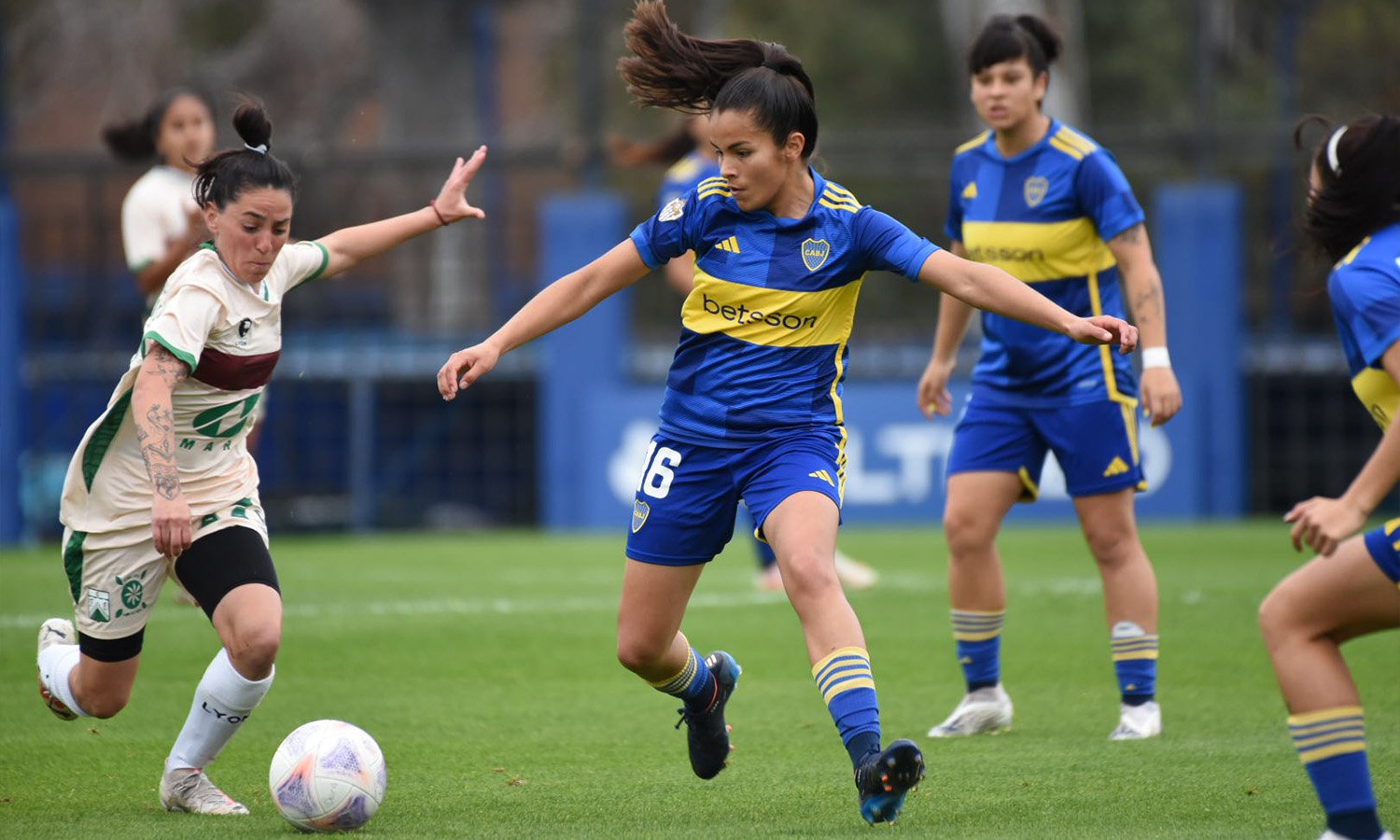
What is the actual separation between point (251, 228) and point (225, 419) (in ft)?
1.96

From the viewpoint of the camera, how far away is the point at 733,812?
501 centimetres

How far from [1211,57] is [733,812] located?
487 inches

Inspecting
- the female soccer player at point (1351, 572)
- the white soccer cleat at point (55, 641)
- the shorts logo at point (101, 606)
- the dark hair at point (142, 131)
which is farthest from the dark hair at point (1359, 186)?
the dark hair at point (142, 131)

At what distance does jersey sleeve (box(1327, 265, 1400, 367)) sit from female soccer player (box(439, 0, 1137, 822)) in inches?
38.5

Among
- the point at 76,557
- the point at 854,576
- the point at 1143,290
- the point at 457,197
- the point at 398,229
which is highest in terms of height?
the point at 457,197

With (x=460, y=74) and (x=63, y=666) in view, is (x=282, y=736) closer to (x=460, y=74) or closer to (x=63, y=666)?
(x=63, y=666)

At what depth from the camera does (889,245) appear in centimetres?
492

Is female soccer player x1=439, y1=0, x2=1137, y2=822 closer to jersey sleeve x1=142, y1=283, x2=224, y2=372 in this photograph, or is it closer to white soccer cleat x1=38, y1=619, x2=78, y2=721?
jersey sleeve x1=142, y1=283, x2=224, y2=372

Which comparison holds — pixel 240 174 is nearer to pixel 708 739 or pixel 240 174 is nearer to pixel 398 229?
pixel 398 229

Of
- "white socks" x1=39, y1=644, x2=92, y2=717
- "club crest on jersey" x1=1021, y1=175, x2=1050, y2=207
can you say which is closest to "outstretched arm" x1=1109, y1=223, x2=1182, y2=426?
"club crest on jersey" x1=1021, y1=175, x2=1050, y2=207

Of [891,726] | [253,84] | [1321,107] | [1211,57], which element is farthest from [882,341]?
[253,84]

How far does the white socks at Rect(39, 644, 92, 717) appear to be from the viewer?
5449 mm

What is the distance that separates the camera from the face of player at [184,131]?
8.55 m

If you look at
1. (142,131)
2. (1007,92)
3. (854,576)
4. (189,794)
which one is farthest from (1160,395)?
(142,131)
